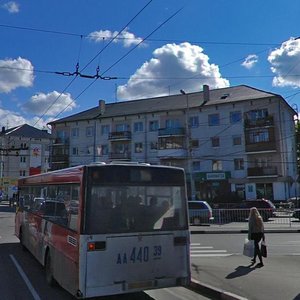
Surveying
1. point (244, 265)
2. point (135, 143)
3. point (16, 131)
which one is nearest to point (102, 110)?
point (135, 143)

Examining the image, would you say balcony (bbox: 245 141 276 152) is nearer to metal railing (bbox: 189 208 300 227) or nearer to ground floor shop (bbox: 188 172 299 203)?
ground floor shop (bbox: 188 172 299 203)

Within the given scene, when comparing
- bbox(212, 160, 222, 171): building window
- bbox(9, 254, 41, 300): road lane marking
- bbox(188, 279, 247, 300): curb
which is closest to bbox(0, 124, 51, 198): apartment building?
bbox(212, 160, 222, 171): building window

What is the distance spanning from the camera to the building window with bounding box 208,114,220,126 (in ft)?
180

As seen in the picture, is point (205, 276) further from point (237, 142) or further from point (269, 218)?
point (237, 142)

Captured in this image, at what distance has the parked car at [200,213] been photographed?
28.1 m

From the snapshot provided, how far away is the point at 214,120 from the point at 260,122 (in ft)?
20.6

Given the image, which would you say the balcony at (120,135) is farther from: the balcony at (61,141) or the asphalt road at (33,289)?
the asphalt road at (33,289)

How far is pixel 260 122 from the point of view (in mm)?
51188

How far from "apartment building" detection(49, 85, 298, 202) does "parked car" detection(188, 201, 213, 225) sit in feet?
52.7

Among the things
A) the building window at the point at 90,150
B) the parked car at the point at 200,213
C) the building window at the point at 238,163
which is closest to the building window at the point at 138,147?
the building window at the point at 90,150

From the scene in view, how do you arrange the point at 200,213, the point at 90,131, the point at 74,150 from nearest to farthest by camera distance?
the point at 200,213 < the point at 90,131 < the point at 74,150

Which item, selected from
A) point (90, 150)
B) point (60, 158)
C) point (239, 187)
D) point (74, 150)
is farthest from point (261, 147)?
point (60, 158)

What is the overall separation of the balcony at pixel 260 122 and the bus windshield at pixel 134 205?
4408 cm

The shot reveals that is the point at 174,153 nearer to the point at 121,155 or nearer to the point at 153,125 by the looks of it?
the point at 153,125
